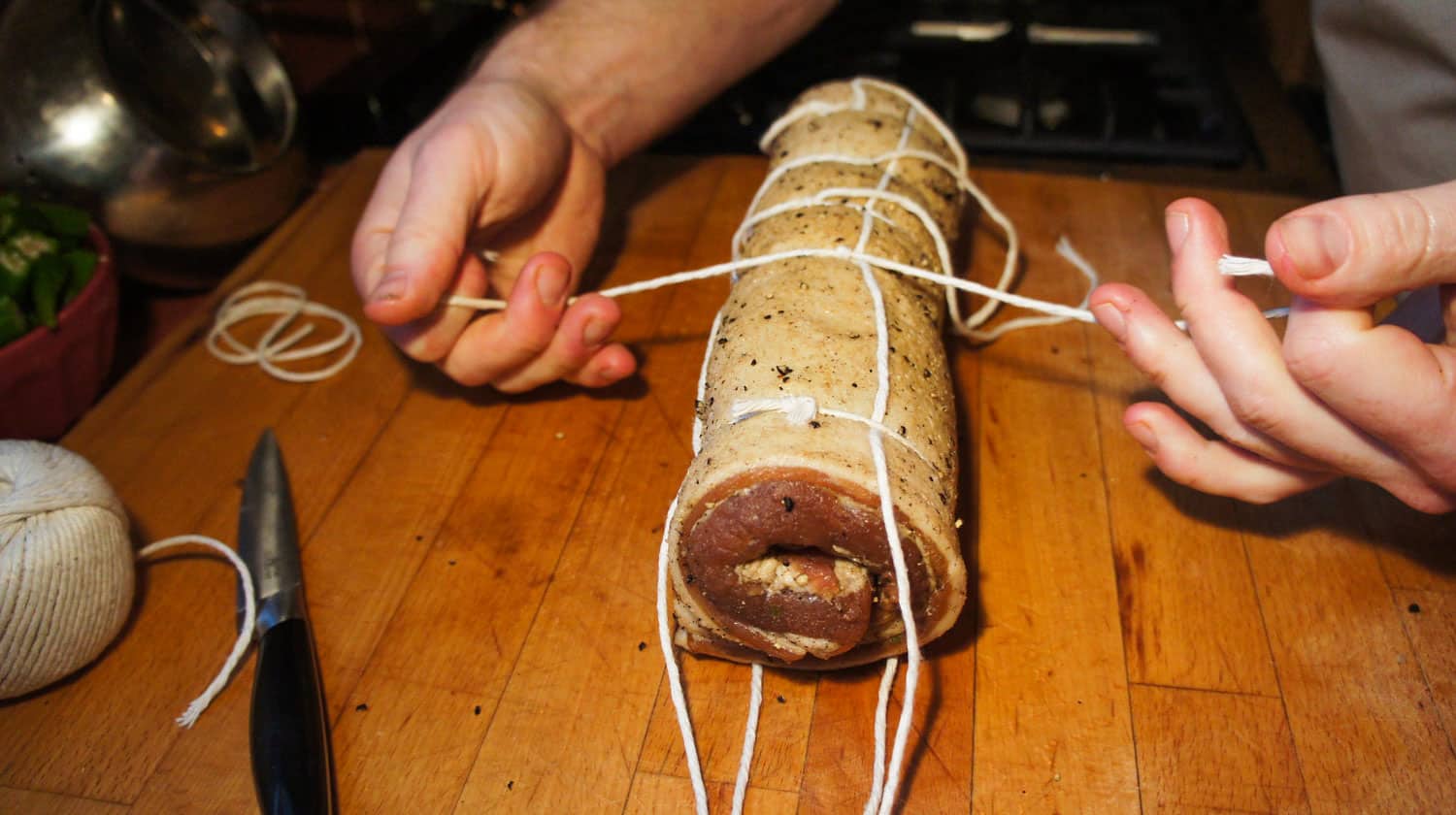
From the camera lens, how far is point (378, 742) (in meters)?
1.05

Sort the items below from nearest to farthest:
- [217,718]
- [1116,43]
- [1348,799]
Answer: [1348,799] < [217,718] < [1116,43]

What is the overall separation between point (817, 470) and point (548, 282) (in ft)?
1.78

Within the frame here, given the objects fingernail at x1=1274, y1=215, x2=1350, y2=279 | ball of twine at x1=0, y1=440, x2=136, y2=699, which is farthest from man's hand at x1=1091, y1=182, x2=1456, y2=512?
ball of twine at x1=0, y1=440, x2=136, y2=699

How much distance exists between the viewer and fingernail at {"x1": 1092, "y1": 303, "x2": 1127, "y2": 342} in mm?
1020

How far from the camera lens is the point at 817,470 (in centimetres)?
91

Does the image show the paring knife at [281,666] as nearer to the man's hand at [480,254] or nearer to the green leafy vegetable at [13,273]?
the man's hand at [480,254]

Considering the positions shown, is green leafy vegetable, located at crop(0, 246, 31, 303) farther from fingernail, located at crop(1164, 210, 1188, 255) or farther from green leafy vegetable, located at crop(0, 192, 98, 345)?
fingernail, located at crop(1164, 210, 1188, 255)

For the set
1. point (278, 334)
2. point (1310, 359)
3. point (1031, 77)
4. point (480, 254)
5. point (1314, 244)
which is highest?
point (1314, 244)

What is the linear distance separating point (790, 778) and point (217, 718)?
0.61 meters

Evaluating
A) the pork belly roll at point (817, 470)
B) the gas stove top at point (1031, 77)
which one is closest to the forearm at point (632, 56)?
the gas stove top at point (1031, 77)

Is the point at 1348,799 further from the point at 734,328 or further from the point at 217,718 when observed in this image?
the point at 217,718

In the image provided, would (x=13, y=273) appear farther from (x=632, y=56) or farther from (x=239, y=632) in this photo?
(x=632, y=56)

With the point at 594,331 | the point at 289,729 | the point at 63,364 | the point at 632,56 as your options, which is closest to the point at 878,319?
the point at 594,331

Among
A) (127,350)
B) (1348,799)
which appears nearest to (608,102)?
(127,350)
